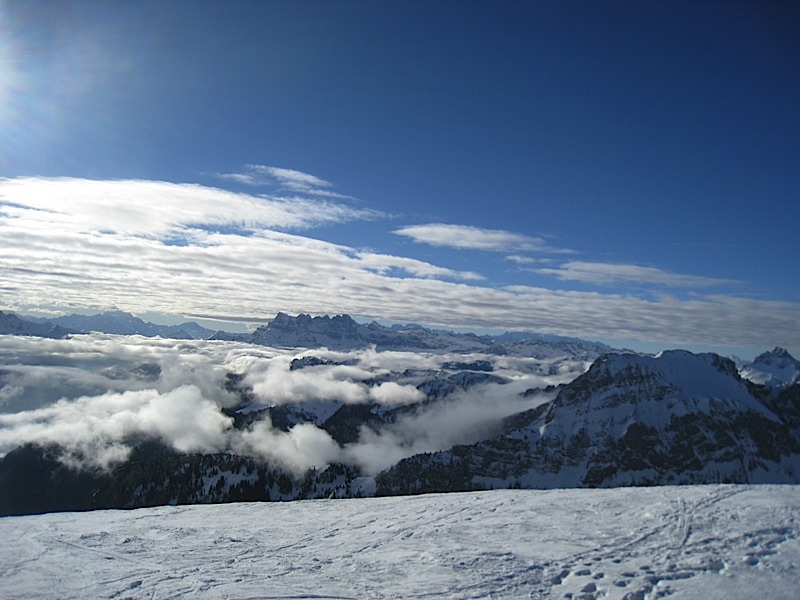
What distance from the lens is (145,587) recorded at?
14.7 m

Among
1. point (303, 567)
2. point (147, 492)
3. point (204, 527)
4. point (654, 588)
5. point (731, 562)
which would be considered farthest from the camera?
point (147, 492)

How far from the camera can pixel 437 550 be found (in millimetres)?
17359

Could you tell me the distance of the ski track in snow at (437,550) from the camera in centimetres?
1381

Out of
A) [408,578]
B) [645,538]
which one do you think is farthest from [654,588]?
[408,578]

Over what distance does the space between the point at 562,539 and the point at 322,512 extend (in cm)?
1299

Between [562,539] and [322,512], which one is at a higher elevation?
[562,539]

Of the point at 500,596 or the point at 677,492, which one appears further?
the point at 677,492

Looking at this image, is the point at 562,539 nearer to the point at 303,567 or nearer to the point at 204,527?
the point at 303,567

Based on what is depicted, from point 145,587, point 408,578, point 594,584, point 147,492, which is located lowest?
point 147,492

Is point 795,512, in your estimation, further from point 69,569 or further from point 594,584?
point 69,569

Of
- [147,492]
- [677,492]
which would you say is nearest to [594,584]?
[677,492]

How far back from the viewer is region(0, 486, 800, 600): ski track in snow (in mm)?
13812

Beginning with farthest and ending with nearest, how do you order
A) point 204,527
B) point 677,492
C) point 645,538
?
point 677,492, point 204,527, point 645,538

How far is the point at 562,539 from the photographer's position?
1797cm
